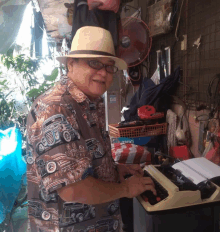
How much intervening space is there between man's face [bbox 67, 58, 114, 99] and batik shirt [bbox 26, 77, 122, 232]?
0.04 meters

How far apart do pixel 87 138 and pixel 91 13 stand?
5.14 ft

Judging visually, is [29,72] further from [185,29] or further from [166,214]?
[166,214]

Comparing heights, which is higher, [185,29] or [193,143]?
[185,29]

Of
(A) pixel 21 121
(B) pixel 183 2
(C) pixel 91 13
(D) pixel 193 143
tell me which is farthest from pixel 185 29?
(A) pixel 21 121

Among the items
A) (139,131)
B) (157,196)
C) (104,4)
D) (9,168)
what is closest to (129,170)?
(157,196)

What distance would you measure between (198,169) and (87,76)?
767 mm

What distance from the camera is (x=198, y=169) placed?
1080 mm

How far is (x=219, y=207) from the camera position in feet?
3.12

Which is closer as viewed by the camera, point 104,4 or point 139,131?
point 104,4

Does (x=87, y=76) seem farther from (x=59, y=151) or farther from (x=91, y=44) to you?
(x=59, y=151)

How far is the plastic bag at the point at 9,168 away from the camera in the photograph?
5.43ft

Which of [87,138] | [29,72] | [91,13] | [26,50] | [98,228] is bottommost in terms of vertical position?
[98,228]

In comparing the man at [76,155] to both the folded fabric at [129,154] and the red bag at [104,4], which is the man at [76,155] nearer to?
the folded fabric at [129,154]

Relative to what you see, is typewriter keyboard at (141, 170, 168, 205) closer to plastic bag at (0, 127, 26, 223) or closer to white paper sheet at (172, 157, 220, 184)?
white paper sheet at (172, 157, 220, 184)
